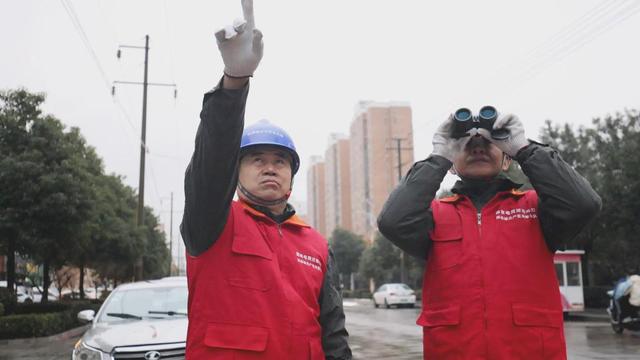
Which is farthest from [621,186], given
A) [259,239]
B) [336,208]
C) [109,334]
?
[336,208]

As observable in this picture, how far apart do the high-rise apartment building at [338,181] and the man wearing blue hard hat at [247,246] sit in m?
88.9

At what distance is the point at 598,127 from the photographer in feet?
76.6

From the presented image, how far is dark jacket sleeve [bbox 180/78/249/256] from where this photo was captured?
2254 mm

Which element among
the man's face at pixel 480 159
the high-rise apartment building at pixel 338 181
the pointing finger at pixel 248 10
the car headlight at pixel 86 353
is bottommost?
the car headlight at pixel 86 353

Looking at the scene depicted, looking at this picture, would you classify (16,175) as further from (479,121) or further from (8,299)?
(479,121)

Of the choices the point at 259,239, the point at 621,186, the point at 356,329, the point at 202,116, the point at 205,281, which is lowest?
the point at 356,329

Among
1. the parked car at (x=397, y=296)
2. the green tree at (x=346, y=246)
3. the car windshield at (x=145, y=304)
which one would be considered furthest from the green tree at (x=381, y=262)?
the car windshield at (x=145, y=304)

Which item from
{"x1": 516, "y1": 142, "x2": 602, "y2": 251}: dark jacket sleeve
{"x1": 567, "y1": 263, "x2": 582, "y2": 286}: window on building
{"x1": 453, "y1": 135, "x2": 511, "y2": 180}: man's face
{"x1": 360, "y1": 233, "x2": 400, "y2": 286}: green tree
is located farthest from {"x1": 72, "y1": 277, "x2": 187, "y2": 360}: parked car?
{"x1": 360, "y1": 233, "x2": 400, "y2": 286}: green tree

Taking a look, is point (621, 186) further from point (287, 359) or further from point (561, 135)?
point (287, 359)

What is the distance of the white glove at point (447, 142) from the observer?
2.86 metres

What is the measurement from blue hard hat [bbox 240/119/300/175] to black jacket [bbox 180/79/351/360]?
50 cm

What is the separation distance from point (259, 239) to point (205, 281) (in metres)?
0.29

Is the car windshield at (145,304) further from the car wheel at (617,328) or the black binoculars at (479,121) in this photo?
the car wheel at (617,328)

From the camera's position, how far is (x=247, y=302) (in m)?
2.49
